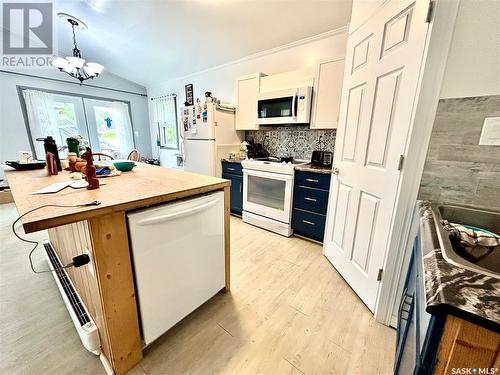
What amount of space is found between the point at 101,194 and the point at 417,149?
173 cm

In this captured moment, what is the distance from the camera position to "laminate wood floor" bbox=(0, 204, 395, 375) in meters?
1.13

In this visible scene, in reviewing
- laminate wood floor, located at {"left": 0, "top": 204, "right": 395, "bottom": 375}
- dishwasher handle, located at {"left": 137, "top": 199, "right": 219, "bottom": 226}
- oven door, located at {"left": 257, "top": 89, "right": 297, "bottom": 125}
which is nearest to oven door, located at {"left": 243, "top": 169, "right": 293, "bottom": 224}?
oven door, located at {"left": 257, "top": 89, "right": 297, "bottom": 125}

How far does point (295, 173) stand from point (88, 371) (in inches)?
90.1

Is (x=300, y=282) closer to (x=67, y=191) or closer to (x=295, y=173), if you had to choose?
(x=295, y=173)

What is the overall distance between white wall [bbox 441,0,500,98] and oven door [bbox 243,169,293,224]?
5.26ft

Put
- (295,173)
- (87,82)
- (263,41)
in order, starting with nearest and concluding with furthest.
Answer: (295,173) < (263,41) < (87,82)

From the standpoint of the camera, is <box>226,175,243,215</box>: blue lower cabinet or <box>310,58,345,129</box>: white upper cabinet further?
<box>226,175,243,215</box>: blue lower cabinet

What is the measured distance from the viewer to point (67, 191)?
3.48 feet

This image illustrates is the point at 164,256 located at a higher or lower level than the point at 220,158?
lower

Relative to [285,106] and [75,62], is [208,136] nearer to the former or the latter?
[285,106]

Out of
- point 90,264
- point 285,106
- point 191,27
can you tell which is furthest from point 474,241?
point 191,27

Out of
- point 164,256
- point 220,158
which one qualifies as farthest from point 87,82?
point 164,256

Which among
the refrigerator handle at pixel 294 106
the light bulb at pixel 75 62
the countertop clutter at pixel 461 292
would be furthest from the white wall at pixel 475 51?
the light bulb at pixel 75 62

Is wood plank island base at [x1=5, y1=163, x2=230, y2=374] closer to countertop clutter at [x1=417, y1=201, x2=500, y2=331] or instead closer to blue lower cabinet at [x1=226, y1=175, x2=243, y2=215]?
countertop clutter at [x1=417, y1=201, x2=500, y2=331]
